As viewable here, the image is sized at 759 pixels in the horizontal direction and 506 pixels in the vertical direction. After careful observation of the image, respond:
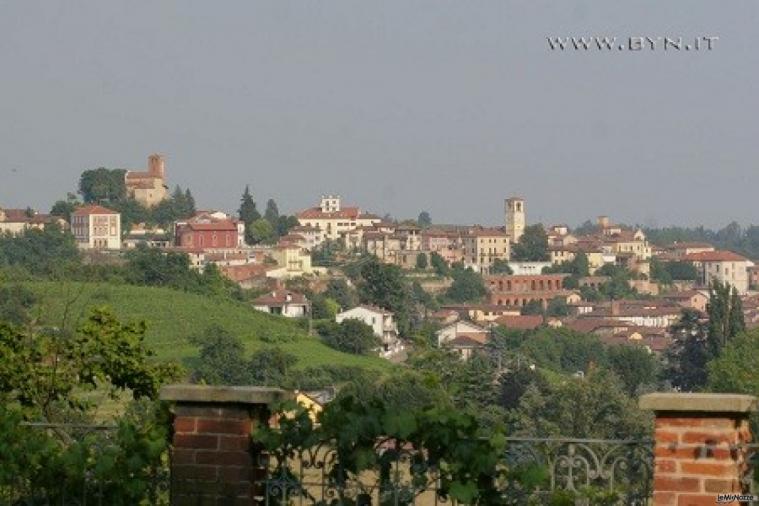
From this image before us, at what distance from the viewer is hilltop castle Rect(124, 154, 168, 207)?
14300cm

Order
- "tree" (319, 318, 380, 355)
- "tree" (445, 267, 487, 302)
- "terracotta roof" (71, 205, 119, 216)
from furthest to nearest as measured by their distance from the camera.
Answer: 1. "terracotta roof" (71, 205, 119, 216)
2. "tree" (445, 267, 487, 302)
3. "tree" (319, 318, 380, 355)

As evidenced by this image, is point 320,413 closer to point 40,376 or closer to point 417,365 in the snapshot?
point 417,365

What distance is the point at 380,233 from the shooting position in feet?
440

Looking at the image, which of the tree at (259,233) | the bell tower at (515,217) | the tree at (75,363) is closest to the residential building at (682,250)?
the bell tower at (515,217)

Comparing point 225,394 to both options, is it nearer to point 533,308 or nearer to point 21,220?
point 533,308

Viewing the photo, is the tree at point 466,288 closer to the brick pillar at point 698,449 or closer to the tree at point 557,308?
the tree at point 557,308

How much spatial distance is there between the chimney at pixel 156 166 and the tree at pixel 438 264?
2664 centimetres

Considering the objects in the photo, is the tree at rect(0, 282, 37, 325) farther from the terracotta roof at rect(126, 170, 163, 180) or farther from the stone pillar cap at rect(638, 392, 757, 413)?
the terracotta roof at rect(126, 170, 163, 180)

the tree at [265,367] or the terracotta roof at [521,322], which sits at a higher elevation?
the tree at [265,367]

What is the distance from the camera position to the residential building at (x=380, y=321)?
7775 cm

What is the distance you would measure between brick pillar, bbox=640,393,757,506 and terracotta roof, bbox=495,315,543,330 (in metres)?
91.5

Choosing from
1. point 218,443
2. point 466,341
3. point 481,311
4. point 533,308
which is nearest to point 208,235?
point 533,308

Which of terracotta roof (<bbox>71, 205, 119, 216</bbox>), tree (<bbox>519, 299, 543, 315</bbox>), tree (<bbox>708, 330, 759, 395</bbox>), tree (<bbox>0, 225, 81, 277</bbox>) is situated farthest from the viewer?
terracotta roof (<bbox>71, 205, 119, 216</bbox>)

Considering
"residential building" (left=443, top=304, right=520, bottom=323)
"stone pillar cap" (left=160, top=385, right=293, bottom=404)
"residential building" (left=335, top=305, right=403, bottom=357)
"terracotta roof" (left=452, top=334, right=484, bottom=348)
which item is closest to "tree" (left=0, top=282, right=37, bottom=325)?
"stone pillar cap" (left=160, top=385, right=293, bottom=404)
